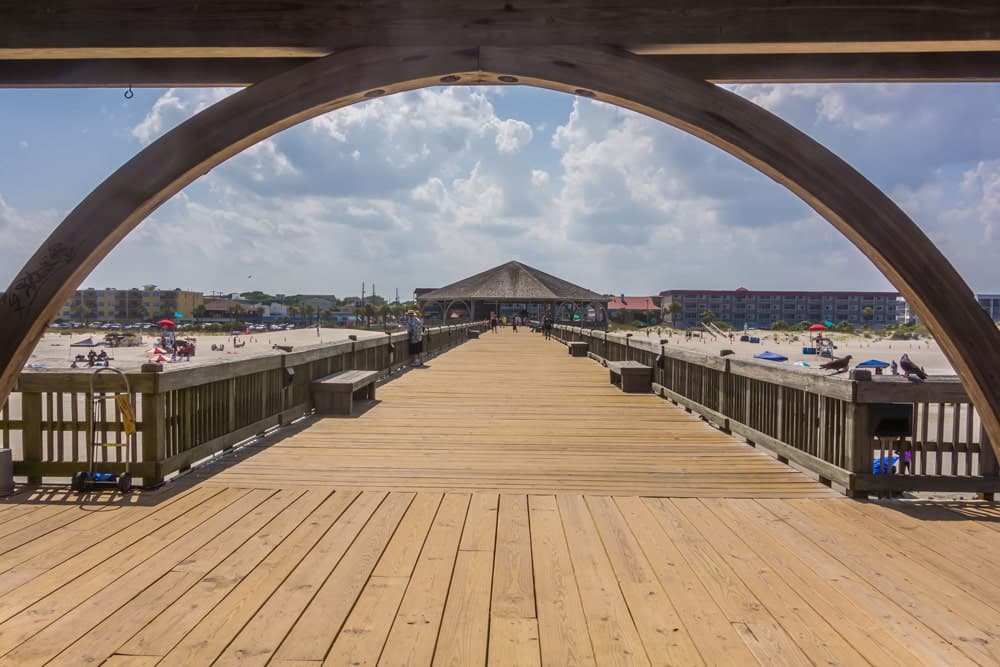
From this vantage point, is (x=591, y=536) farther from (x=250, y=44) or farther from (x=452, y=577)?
(x=250, y=44)

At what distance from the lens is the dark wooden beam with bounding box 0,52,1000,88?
295 cm

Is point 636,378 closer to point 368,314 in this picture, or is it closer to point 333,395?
point 333,395

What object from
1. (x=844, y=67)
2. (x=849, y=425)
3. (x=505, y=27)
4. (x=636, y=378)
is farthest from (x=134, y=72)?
(x=636, y=378)

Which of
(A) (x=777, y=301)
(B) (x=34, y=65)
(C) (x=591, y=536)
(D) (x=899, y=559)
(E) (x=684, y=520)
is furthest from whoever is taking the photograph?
(A) (x=777, y=301)

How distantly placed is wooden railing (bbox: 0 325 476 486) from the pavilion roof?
1337 inches

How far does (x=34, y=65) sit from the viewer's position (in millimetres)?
3125

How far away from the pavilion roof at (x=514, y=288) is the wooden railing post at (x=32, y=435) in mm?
36058

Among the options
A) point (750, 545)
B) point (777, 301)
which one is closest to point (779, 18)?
point (750, 545)

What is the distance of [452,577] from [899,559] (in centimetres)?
259

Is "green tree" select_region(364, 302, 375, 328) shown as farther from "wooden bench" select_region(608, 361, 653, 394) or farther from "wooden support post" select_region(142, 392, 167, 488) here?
"wooden support post" select_region(142, 392, 167, 488)

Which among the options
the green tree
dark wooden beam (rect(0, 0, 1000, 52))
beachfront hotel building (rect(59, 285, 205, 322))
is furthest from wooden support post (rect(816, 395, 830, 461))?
beachfront hotel building (rect(59, 285, 205, 322))

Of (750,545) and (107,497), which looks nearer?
(750,545)

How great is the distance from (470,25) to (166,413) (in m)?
3.94

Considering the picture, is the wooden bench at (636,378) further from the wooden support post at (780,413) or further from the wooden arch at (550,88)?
the wooden arch at (550,88)
